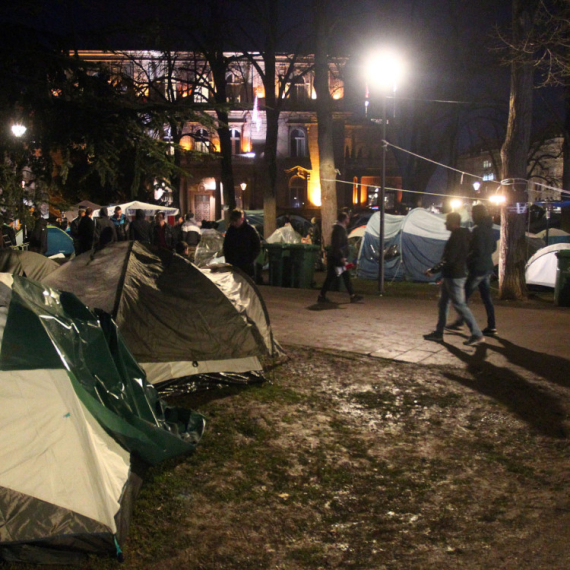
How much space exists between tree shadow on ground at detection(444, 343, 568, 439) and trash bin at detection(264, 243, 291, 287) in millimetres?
7744

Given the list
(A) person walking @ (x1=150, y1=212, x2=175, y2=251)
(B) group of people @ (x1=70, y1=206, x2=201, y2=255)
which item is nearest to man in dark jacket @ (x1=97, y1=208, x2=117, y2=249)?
(B) group of people @ (x1=70, y1=206, x2=201, y2=255)

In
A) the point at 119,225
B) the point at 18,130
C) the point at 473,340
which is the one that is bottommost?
the point at 473,340

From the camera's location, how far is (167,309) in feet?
19.2

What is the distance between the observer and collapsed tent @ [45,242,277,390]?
5.72 metres

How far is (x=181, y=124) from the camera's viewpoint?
577 cm

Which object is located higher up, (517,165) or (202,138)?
(202,138)

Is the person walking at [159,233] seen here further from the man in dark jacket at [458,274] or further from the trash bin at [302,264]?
the man in dark jacket at [458,274]

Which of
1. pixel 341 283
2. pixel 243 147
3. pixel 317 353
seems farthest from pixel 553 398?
pixel 243 147

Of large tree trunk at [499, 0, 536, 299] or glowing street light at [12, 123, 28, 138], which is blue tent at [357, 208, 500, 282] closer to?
large tree trunk at [499, 0, 536, 299]

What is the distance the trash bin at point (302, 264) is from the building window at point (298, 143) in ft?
118

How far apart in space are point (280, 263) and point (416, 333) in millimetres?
6415

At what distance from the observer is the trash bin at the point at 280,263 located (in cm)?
1499

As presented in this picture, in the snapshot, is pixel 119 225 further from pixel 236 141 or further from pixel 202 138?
pixel 236 141

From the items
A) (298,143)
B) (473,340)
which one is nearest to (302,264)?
(473,340)
